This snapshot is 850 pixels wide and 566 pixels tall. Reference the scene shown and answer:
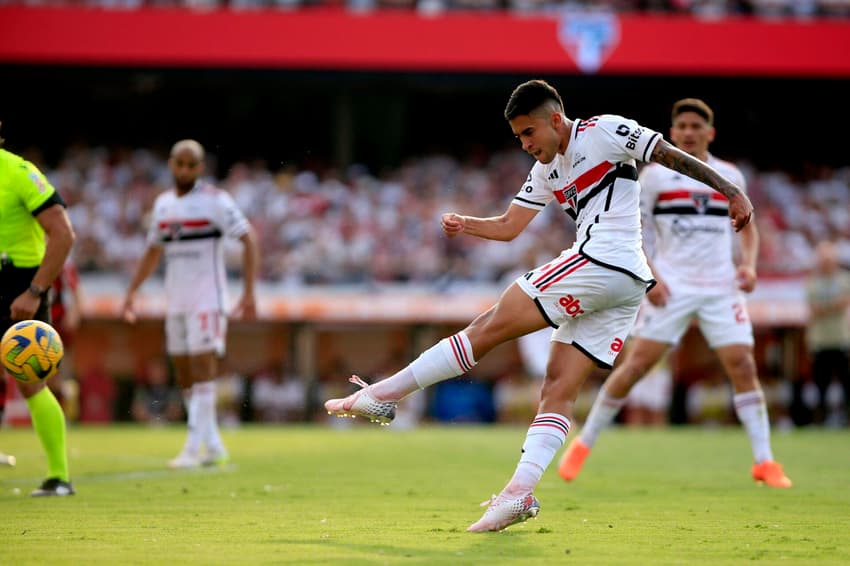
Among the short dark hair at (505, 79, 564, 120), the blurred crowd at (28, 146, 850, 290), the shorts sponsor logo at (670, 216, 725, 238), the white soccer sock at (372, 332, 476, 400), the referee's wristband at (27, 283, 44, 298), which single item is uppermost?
the blurred crowd at (28, 146, 850, 290)

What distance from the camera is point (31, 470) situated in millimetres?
11047

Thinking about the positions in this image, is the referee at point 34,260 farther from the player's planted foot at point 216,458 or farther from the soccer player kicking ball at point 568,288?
the player's planted foot at point 216,458

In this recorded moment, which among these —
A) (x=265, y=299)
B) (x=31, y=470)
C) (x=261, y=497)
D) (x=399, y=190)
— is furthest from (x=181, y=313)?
(x=399, y=190)

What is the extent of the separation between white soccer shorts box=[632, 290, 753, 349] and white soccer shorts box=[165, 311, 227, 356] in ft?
13.2

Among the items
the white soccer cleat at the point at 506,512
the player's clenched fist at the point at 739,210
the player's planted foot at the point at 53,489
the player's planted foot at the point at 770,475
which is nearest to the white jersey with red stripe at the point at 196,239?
the player's planted foot at the point at 53,489

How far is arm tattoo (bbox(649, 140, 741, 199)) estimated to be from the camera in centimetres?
679

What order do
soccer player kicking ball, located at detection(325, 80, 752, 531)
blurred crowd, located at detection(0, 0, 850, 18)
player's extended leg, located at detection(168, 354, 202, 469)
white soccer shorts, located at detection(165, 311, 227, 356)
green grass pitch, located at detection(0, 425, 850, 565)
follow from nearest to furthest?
green grass pitch, located at detection(0, 425, 850, 565) < soccer player kicking ball, located at detection(325, 80, 752, 531) < player's extended leg, located at detection(168, 354, 202, 469) < white soccer shorts, located at detection(165, 311, 227, 356) < blurred crowd, located at detection(0, 0, 850, 18)

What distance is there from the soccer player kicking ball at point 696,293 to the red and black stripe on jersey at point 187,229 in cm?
401

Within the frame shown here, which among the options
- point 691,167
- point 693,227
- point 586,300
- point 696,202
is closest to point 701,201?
point 696,202

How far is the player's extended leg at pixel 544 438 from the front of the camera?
6.73m

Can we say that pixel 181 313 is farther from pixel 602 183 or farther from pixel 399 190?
pixel 399 190

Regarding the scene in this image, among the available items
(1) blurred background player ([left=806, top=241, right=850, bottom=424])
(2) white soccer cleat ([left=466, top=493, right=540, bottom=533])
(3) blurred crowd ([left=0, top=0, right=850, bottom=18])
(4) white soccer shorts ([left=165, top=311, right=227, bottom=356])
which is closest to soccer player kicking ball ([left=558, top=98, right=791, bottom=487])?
(2) white soccer cleat ([left=466, top=493, right=540, bottom=533])

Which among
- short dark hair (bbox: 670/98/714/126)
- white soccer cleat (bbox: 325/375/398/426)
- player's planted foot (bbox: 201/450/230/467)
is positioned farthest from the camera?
player's planted foot (bbox: 201/450/230/467)

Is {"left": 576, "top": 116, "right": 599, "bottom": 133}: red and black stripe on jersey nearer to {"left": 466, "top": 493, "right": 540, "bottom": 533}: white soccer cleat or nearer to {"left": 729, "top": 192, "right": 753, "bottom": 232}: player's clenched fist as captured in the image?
{"left": 729, "top": 192, "right": 753, "bottom": 232}: player's clenched fist
